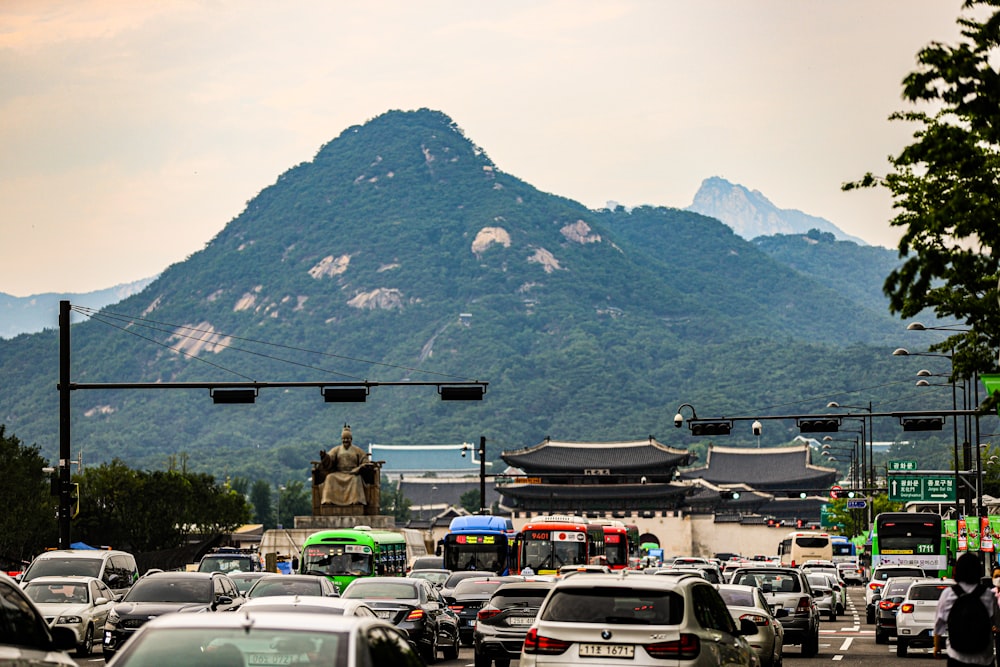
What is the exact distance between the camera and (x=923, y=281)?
18219 mm

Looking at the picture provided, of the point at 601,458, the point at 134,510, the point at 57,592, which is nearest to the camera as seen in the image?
the point at 57,592

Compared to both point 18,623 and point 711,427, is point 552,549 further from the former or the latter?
point 18,623

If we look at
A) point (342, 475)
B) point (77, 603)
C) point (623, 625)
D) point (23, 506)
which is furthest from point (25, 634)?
point (23, 506)

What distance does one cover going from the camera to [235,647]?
9414mm

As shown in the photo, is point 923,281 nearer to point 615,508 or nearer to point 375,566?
point 375,566

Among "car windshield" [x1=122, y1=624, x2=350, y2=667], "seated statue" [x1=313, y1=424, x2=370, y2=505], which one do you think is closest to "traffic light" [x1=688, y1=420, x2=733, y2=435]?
"seated statue" [x1=313, y1=424, x2=370, y2=505]

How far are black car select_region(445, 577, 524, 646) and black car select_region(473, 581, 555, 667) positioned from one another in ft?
24.1

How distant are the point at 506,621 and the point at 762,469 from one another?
530 ft

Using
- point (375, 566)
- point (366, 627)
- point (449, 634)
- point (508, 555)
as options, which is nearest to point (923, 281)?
point (366, 627)

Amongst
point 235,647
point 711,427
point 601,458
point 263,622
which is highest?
point 711,427

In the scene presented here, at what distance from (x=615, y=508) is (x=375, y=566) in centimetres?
10097

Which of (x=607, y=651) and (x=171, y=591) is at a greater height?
(x=607, y=651)

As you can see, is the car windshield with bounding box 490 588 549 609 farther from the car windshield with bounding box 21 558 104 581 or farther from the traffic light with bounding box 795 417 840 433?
the traffic light with bounding box 795 417 840 433

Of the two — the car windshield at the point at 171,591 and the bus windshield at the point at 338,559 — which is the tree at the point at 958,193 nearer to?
the car windshield at the point at 171,591
